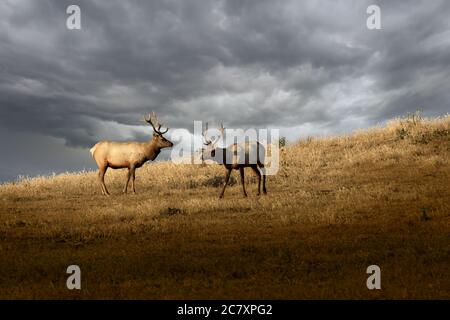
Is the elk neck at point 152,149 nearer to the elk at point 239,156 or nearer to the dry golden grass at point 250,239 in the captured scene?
the dry golden grass at point 250,239

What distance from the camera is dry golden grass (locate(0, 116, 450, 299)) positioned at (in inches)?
288

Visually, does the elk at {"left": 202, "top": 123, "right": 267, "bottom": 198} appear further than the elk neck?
No

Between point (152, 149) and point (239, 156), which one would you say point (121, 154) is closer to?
point (152, 149)

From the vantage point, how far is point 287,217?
13.2 m

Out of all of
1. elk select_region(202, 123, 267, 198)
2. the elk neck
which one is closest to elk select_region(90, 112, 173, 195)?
the elk neck

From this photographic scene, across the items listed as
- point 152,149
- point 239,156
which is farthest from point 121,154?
point 239,156

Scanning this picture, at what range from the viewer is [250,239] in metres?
10.9

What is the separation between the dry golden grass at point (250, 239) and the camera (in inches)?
288

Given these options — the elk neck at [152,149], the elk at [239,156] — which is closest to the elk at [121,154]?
the elk neck at [152,149]

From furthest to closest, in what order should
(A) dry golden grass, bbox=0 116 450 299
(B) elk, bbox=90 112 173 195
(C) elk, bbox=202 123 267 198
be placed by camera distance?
(B) elk, bbox=90 112 173 195
(C) elk, bbox=202 123 267 198
(A) dry golden grass, bbox=0 116 450 299

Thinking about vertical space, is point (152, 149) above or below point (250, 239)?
above

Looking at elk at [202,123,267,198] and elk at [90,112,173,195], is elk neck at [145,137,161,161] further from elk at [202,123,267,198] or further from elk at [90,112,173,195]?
elk at [202,123,267,198]
